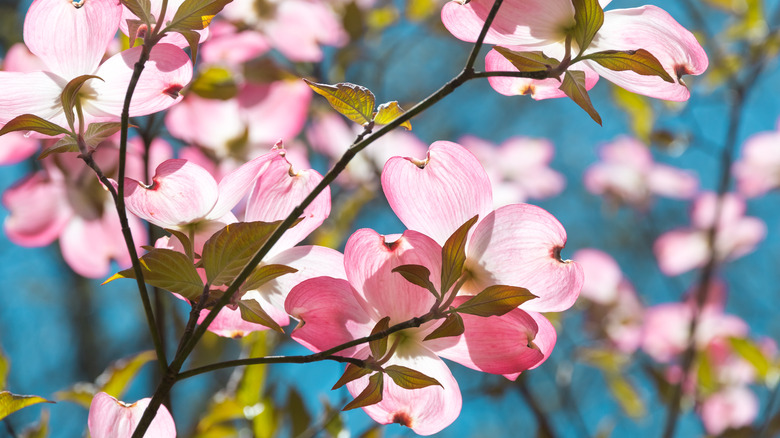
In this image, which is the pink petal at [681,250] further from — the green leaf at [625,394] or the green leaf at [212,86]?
the green leaf at [212,86]

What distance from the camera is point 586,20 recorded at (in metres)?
0.23

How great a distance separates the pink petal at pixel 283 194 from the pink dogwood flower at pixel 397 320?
3 centimetres

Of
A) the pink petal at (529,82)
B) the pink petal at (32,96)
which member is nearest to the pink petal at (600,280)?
the pink petal at (529,82)

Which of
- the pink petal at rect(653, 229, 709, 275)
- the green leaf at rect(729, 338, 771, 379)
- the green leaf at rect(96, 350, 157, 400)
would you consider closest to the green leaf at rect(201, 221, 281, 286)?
the green leaf at rect(96, 350, 157, 400)

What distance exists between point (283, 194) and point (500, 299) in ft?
0.34

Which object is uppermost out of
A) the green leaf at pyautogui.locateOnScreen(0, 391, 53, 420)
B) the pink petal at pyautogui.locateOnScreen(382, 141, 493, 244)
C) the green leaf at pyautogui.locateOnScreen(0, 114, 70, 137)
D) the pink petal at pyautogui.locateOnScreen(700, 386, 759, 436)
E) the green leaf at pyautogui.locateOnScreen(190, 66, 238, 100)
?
the green leaf at pyautogui.locateOnScreen(0, 114, 70, 137)

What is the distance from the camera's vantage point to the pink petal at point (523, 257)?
0.25 m

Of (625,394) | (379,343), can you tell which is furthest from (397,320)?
(625,394)

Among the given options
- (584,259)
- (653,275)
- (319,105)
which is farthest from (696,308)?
(653,275)

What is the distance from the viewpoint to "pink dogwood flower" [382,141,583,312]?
25 centimetres

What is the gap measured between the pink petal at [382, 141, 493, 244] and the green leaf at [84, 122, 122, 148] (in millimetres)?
110

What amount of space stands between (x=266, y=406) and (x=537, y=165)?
651mm

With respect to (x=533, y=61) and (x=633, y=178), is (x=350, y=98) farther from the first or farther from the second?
(x=633, y=178)

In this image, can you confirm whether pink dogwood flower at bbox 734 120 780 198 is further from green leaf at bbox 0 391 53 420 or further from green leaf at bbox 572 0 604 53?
green leaf at bbox 0 391 53 420
